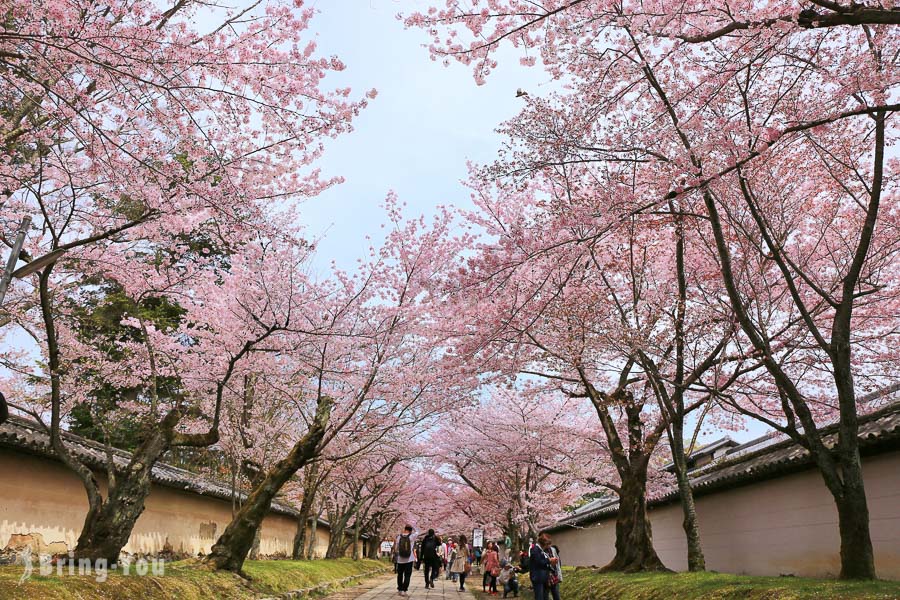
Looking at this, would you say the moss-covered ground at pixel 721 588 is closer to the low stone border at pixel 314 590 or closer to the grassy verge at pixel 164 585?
the low stone border at pixel 314 590

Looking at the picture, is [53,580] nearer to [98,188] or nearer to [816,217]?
[98,188]

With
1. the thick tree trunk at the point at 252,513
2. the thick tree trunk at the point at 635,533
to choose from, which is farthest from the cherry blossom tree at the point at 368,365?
the thick tree trunk at the point at 635,533

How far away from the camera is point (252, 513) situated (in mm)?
10164

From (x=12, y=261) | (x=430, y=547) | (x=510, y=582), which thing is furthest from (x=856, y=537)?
(x=430, y=547)

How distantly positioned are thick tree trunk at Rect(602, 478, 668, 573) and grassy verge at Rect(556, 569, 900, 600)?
61 cm

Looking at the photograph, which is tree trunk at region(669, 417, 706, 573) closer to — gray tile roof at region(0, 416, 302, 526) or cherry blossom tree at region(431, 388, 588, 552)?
cherry blossom tree at region(431, 388, 588, 552)

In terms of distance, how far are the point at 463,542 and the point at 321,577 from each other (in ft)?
21.4

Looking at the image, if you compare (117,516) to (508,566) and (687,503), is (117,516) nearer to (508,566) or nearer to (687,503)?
(687,503)

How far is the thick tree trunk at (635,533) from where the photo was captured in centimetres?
1194

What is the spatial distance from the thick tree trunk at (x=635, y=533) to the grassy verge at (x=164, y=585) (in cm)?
677

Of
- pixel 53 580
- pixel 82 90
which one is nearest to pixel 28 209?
pixel 82 90

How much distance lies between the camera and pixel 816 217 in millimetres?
9992

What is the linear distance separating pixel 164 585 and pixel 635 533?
9061mm

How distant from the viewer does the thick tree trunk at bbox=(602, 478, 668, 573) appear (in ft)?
39.2
